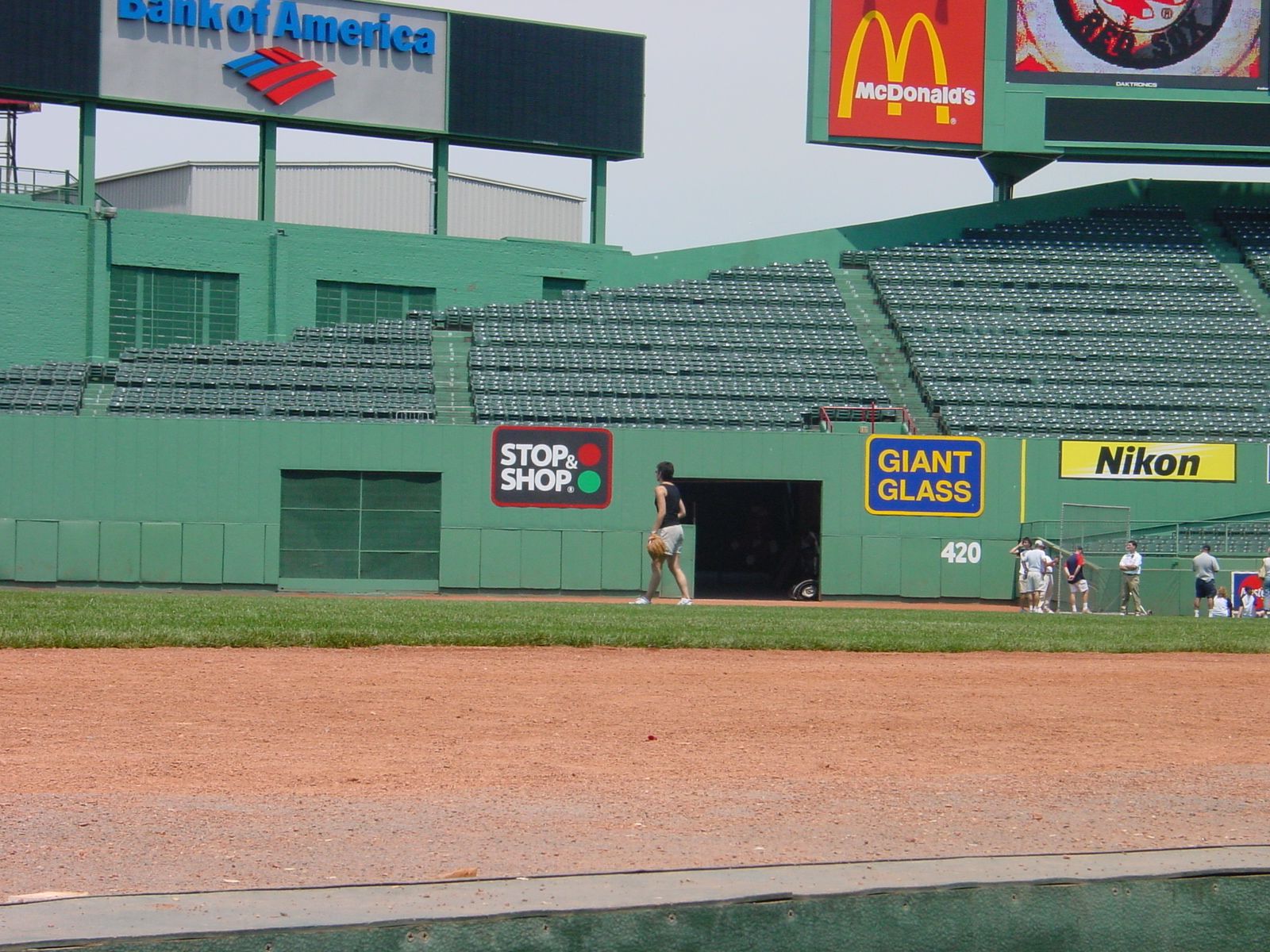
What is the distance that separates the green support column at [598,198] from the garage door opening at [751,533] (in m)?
6.82

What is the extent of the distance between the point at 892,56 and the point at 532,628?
1052 inches

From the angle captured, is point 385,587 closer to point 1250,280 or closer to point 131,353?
point 131,353

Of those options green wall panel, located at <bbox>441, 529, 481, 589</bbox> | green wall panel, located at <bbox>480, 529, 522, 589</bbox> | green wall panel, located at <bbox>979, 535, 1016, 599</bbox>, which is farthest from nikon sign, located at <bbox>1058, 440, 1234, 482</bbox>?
green wall panel, located at <bbox>441, 529, 481, 589</bbox>

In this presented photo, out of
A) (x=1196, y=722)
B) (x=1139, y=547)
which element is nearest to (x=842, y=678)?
(x=1196, y=722)

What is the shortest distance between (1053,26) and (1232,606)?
1687cm

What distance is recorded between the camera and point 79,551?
2483cm

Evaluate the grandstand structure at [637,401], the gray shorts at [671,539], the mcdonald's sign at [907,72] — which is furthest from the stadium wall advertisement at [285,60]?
the gray shorts at [671,539]

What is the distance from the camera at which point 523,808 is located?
5.69 meters

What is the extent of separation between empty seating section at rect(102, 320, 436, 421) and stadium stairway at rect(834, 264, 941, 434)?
32.4ft

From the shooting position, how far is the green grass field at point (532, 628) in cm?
1115

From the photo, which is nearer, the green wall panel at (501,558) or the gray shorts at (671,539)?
the gray shorts at (671,539)

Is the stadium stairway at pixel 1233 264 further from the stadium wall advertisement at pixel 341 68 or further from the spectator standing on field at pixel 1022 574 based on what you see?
the stadium wall advertisement at pixel 341 68

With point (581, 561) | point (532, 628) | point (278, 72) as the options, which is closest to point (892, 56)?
point (278, 72)

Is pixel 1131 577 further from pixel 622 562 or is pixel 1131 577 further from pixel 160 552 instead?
pixel 160 552
